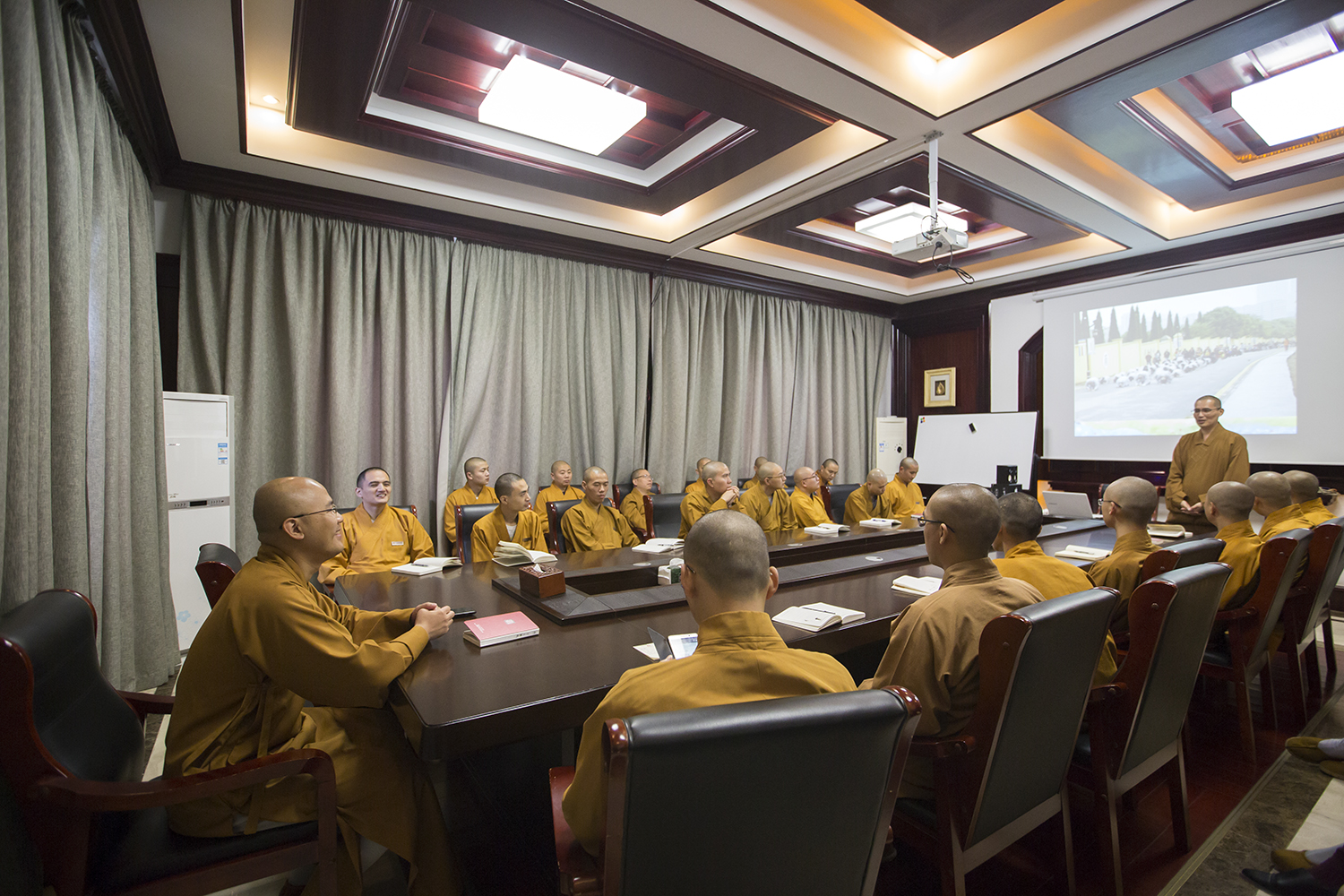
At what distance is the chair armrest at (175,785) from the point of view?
3.48 ft

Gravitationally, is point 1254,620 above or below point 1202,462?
below

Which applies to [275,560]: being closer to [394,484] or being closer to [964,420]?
[394,484]

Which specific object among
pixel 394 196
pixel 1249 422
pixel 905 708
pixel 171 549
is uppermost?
pixel 394 196

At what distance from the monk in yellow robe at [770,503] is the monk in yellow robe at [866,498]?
3.14ft

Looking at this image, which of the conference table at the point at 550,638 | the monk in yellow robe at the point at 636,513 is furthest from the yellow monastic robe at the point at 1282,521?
the monk in yellow robe at the point at 636,513

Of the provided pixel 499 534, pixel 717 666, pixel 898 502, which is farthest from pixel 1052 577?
pixel 898 502

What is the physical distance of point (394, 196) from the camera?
431 centimetres

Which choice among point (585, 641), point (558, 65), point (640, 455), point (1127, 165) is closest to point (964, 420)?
point (1127, 165)

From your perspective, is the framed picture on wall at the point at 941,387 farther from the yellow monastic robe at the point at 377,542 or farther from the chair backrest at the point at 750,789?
the chair backrest at the point at 750,789

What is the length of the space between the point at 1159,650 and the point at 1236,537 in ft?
5.44

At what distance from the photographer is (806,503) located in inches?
183

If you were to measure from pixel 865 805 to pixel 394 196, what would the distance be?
4627mm

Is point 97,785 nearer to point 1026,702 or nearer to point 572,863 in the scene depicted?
point 572,863

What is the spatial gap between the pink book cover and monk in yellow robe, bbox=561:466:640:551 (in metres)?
2.10
